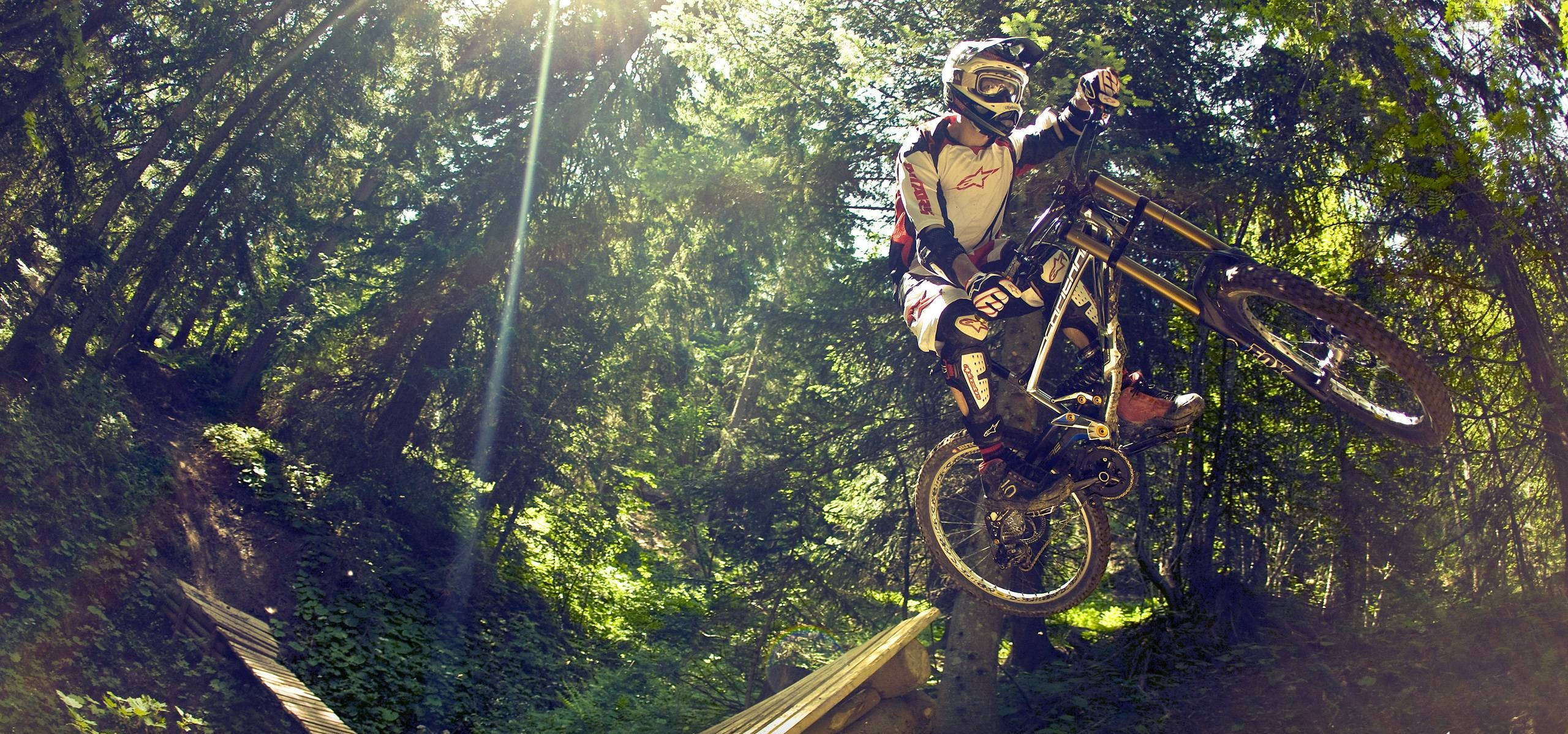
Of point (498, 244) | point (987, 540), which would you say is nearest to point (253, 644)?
point (498, 244)

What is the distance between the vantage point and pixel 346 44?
13.0m

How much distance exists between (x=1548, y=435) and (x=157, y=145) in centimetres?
1267

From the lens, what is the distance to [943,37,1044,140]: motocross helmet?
516 centimetres

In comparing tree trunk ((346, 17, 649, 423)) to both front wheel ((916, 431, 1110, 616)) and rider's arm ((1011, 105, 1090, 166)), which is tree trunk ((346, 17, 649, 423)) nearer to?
front wheel ((916, 431, 1110, 616))

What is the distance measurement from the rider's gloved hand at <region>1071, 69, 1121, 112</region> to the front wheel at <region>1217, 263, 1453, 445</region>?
3.25 feet

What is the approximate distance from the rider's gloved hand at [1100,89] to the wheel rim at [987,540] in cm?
187

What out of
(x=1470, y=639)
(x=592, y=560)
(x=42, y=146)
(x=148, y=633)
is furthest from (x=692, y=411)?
(x=1470, y=639)

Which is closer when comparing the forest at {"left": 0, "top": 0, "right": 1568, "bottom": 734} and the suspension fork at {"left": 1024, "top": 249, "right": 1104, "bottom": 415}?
the suspension fork at {"left": 1024, "top": 249, "right": 1104, "bottom": 415}

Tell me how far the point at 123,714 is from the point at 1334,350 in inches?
325

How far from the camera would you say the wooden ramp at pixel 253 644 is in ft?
26.1

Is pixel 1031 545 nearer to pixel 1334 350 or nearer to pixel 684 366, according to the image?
pixel 1334 350

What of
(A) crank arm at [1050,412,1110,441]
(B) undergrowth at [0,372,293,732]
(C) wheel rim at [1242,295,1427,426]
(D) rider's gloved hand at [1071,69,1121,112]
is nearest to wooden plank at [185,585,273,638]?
(B) undergrowth at [0,372,293,732]

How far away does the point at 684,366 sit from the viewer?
1371 centimetres

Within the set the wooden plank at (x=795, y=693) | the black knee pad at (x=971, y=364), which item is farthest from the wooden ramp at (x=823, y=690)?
the black knee pad at (x=971, y=364)
